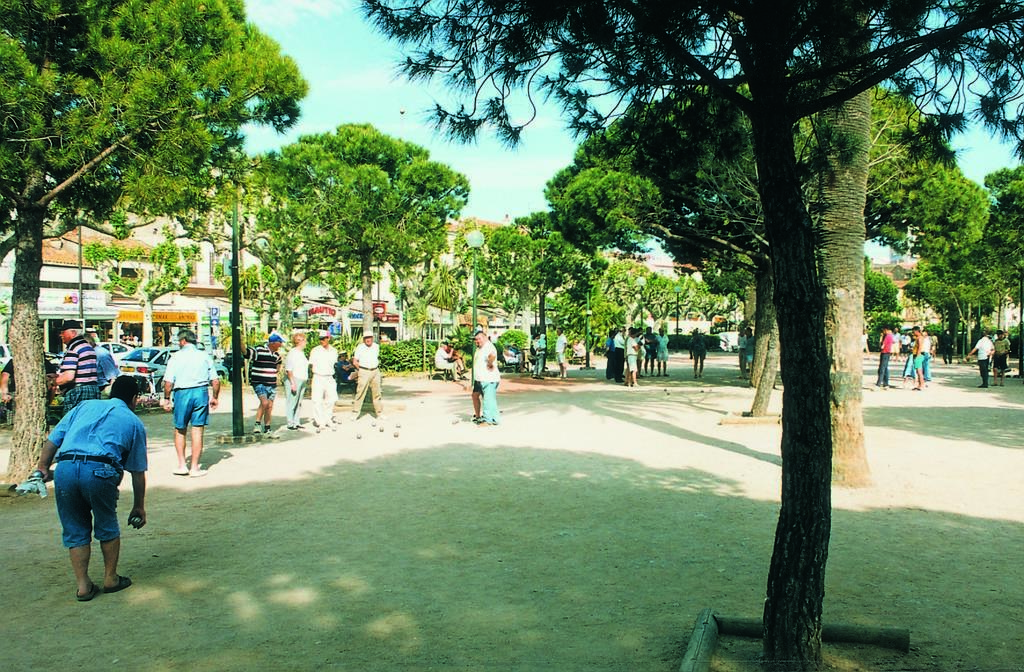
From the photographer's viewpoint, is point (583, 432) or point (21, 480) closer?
point (21, 480)

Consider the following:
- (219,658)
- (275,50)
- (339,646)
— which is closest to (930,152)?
(339,646)

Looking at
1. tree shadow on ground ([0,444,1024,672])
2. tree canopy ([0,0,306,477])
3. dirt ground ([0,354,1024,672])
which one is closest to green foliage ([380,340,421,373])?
dirt ground ([0,354,1024,672])

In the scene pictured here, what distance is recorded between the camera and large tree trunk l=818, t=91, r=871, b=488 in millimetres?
7969

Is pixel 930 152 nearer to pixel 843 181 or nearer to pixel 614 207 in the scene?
pixel 843 181

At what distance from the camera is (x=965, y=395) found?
62.5 ft

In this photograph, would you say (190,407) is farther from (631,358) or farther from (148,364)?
(631,358)

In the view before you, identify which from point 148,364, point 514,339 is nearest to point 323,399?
point 148,364

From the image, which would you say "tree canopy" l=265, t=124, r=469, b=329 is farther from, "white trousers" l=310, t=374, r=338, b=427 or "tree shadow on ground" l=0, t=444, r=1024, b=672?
"tree shadow on ground" l=0, t=444, r=1024, b=672

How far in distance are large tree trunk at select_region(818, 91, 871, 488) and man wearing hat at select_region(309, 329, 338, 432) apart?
781 cm

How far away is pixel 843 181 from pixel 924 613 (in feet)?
17.6

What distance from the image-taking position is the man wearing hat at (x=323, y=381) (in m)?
12.7

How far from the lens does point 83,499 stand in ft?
15.8

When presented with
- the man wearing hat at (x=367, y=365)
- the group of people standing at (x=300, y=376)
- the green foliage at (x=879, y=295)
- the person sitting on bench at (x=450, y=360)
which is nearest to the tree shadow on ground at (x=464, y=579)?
the group of people standing at (x=300, y=376)

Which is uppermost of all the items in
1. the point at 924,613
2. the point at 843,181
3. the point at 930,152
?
the point at 843,181
